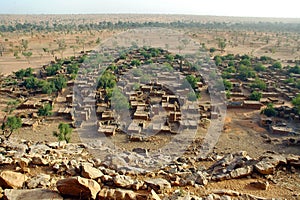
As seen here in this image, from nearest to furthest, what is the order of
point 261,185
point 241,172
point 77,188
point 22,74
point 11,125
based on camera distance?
point 77,188, point 261,185, point 241,172, point 11,125, point 22,74

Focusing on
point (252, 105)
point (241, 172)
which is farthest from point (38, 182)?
point (252, 105)

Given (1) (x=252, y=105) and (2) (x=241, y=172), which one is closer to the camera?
(2) (x=241, y=172)

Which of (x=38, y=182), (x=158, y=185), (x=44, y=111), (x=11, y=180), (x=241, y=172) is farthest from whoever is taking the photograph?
(x=44, y=111)

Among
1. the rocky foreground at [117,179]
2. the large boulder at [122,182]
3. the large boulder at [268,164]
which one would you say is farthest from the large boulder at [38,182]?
the large boulder at [268,164]

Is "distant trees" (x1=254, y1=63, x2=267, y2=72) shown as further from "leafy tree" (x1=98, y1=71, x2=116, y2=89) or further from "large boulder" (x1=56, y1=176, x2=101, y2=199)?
"large boulder" (x1=56, y1=176, x2=101, y2=199)

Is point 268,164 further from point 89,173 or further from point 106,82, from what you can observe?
point 106,82

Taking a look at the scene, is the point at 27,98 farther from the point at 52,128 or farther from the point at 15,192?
the point at 15,192

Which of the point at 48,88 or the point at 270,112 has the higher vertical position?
the point at 48,88
